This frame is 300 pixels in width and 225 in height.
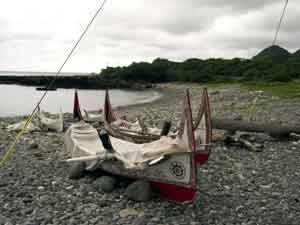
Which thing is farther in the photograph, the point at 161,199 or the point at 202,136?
the point at 202,136

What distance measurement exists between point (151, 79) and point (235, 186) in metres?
107

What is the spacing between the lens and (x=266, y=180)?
33.6 ft

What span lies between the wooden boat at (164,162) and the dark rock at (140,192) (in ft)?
0.47

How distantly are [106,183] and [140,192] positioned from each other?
1.21 metres

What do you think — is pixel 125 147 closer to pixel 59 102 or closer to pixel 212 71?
pixel 59 102

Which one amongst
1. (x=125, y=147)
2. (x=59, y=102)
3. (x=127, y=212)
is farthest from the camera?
(x=59, y=102)

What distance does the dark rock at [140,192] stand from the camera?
27.4 feet

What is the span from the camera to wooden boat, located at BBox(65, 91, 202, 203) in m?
7.48

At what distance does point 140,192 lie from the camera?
27.5 feet

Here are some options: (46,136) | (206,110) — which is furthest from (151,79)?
(206,110)

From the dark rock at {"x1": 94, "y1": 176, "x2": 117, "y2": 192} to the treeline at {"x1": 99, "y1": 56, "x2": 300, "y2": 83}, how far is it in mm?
68372

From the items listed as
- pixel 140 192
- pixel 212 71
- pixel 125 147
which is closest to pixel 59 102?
pixel 125 147

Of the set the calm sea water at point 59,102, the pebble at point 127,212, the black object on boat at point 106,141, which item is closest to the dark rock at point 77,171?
the black object on boat at point 106,141

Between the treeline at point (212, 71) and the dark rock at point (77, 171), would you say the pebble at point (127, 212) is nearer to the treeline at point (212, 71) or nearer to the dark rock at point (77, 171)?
the dark rock at point (77, 171)
